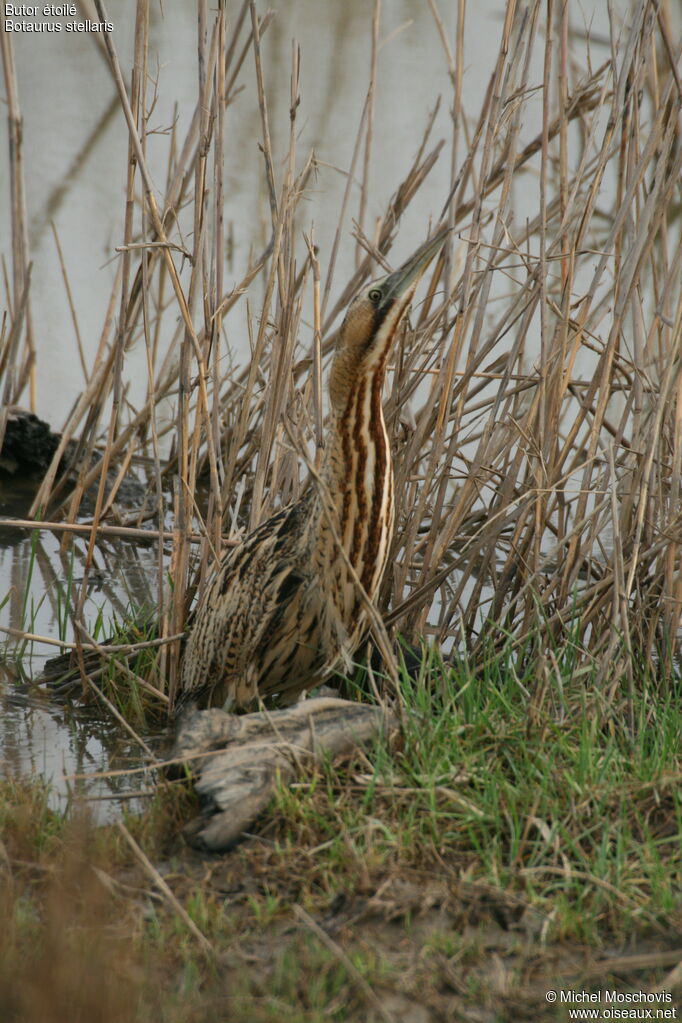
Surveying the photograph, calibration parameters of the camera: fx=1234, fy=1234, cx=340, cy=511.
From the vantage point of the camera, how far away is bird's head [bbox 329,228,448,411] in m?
2.74

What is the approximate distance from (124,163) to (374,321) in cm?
557

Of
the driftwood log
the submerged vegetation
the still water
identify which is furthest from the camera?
the still water

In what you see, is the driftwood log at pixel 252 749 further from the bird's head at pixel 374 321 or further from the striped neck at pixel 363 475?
the bird's head at pixel 374 321

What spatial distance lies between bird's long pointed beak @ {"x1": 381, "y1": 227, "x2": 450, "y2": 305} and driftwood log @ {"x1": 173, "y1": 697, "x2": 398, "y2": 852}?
91 centimetres

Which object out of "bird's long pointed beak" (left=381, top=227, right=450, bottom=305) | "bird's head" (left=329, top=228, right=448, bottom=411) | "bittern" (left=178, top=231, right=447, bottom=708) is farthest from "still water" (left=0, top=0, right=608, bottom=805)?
"bird's long pointed beak" (left=381, top=227, right=450, bottom=305)

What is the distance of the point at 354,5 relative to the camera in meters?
10.6

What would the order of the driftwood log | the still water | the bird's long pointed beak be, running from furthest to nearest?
1. the still water
2. the bird's long pointed beak
3. the driftwood log

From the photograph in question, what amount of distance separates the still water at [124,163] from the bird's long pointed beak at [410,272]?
124cm

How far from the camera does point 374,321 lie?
2779 mm

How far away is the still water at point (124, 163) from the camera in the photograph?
374 cm

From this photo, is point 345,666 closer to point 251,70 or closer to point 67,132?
point 67,132

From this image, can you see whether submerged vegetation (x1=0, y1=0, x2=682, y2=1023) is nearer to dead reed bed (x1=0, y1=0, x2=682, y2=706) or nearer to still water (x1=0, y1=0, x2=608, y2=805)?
dead reed bed (x1=0, y1=0, x2=682, y2=706)

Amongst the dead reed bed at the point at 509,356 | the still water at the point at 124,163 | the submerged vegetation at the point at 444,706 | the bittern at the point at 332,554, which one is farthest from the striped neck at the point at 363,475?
the still water at the point at 124,163

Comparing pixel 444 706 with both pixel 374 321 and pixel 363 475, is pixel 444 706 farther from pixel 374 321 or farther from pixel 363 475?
pixel 374 321
